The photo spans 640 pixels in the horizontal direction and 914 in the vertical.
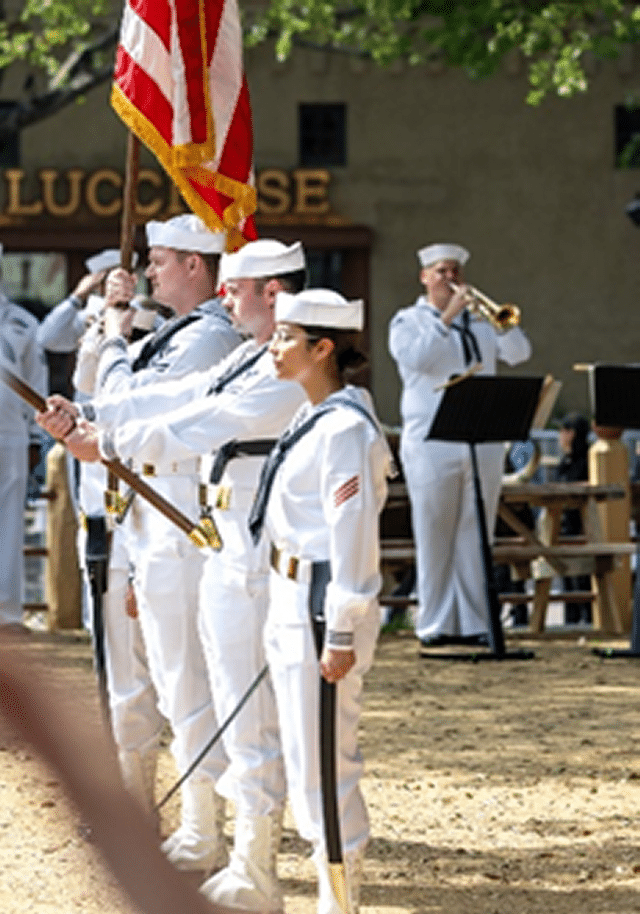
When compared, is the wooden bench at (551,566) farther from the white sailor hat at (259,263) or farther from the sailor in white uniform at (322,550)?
the sailor in white uniform at (322,550)

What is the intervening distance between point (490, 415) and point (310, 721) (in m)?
7.34

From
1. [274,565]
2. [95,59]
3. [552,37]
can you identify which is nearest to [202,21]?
[274,565]

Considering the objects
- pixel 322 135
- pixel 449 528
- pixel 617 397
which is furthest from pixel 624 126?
pixel 617 397

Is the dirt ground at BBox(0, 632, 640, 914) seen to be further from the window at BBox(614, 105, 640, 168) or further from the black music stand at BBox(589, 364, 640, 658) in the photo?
the window at BBox(614, 105, 640, 168)

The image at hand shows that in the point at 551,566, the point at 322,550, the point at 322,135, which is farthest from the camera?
the point at 322,135

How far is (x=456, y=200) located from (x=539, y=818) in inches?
1016

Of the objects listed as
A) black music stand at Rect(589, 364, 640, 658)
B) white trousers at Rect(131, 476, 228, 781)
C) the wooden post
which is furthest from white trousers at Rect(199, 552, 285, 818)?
the wooden post

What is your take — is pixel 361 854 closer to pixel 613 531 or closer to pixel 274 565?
pixel 274 565

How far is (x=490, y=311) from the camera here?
13.0 m

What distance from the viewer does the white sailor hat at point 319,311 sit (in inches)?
213

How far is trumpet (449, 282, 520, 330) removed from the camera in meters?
12.9

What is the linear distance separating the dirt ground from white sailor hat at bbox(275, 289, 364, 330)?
1038 millimetres

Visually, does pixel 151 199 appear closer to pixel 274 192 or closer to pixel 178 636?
pixel 274 192

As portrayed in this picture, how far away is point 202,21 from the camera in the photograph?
7488 mm
